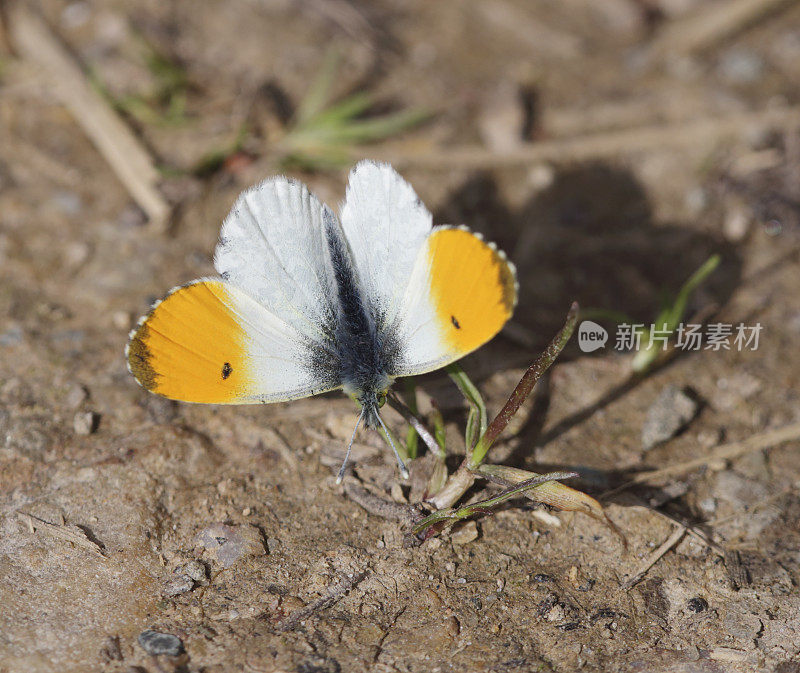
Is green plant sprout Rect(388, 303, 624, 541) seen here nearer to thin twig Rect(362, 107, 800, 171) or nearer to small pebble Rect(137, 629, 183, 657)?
small pebble Rect(137, 629, 183, 657)

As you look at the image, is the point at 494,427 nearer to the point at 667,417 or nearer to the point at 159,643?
the point at 667,417

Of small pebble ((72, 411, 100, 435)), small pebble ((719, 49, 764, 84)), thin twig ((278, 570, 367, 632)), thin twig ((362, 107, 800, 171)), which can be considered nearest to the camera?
thin twig ((278, 570, 367, 632))

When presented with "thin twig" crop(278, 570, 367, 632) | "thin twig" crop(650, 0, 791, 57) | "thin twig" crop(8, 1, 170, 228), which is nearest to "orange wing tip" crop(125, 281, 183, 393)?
"thin twig" crop(278, 570, 367, 632)

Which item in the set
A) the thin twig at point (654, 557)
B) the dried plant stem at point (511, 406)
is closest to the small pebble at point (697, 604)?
the thin twig at point (654, 557)

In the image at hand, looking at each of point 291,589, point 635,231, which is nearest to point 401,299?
point 291,589

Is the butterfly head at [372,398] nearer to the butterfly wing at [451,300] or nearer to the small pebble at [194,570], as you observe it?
the butterfly wing at [451,300]

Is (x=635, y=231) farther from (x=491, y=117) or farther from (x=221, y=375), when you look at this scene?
(x=221, y=375)

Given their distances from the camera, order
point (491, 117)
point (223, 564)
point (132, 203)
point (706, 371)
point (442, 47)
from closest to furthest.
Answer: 1. point (223, 564)
2. point (706, 371)
3. point (132, 203)
4. point (491, 117)
5. point (442, 47)
